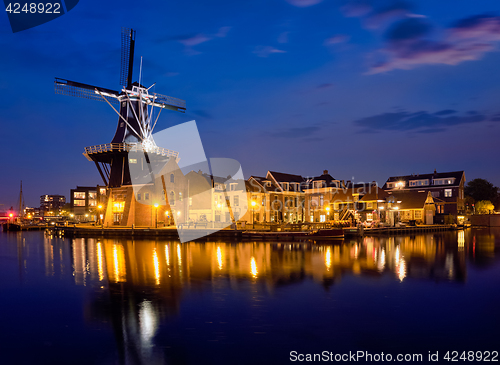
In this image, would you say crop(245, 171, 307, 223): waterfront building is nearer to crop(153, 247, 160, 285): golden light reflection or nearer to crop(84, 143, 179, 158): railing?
crop(84, 143, 179, 158): railing

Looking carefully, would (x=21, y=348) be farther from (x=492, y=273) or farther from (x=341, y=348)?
(x=492, y=273)

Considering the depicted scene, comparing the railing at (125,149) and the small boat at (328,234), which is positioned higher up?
the railing at (125,149)

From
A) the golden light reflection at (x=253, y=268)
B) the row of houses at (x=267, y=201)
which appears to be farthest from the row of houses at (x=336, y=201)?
the golden light reflection at (x=253, y=268)

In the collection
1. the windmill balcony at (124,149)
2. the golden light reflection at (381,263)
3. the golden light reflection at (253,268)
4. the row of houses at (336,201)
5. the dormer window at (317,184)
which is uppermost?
the windmill balcony at (124,149)

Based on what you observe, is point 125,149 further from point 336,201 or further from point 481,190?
point 481,190

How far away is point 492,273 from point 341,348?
58.4 ft

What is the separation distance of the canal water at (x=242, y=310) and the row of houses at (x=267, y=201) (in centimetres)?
2653

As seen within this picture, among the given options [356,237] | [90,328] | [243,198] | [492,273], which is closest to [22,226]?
[243,198]

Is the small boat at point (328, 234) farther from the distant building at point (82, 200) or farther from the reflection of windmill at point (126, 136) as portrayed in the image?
the distant building at point (82, 200)

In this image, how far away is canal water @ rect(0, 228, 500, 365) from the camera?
429 inches

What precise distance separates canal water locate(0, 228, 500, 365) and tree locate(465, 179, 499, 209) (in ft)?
292

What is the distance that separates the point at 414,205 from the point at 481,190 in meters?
50.2

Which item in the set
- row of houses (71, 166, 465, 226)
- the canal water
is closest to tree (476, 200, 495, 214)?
row of houses (71, 166, 465, 226)

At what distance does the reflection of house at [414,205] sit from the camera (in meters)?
66.2
